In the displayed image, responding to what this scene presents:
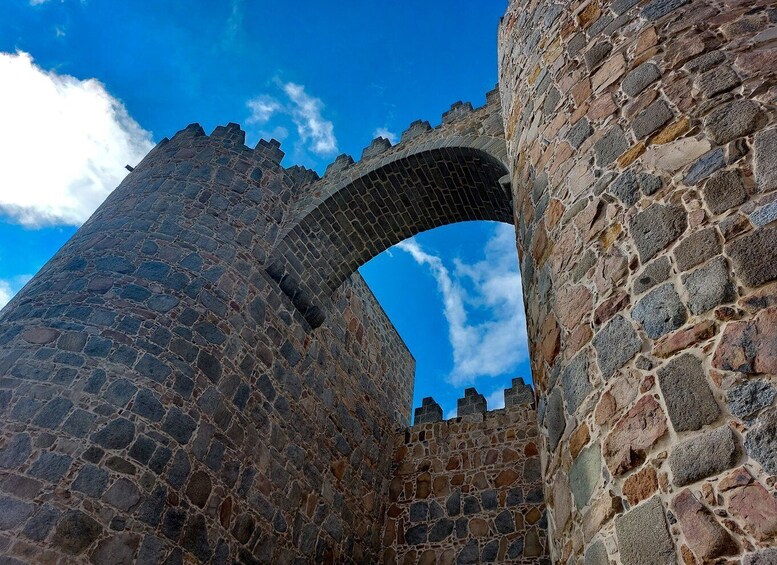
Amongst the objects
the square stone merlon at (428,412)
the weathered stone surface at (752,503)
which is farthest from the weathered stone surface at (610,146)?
the square stone merlon at (428,412)

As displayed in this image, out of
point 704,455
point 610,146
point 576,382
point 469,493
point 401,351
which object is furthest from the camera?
point 401,351

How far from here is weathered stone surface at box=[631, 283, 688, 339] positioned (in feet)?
7.25

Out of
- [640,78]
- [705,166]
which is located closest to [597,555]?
[705,166]

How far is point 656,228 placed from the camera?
2521 millimetres

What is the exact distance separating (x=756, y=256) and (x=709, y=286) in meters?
0.19

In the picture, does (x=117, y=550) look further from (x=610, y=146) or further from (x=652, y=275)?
(x=610, y=146)

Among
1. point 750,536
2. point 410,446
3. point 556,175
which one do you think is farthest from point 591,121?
point 410,446

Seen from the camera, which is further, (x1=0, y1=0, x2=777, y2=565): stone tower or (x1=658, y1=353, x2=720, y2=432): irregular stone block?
(x1=0, y1=0, x2=777, y2=565): stone tower

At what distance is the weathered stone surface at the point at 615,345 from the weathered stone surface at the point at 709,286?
0.27 metres

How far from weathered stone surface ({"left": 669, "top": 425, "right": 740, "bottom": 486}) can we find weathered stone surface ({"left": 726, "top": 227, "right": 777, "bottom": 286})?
583 millimetres

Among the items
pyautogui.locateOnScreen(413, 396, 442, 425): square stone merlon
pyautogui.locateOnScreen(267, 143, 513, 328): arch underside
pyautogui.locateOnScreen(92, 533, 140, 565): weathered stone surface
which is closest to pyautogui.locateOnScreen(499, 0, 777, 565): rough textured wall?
pyautogui.locateOnScreen(92, 533, 140, 565): weathered stone surface

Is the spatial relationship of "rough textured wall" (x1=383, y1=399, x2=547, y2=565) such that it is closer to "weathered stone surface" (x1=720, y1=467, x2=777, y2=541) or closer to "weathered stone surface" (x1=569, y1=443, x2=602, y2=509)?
"weathered stone surface" (x1=569, y1=443, x2=602, y2=509)

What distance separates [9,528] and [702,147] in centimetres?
460

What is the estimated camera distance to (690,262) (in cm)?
229
